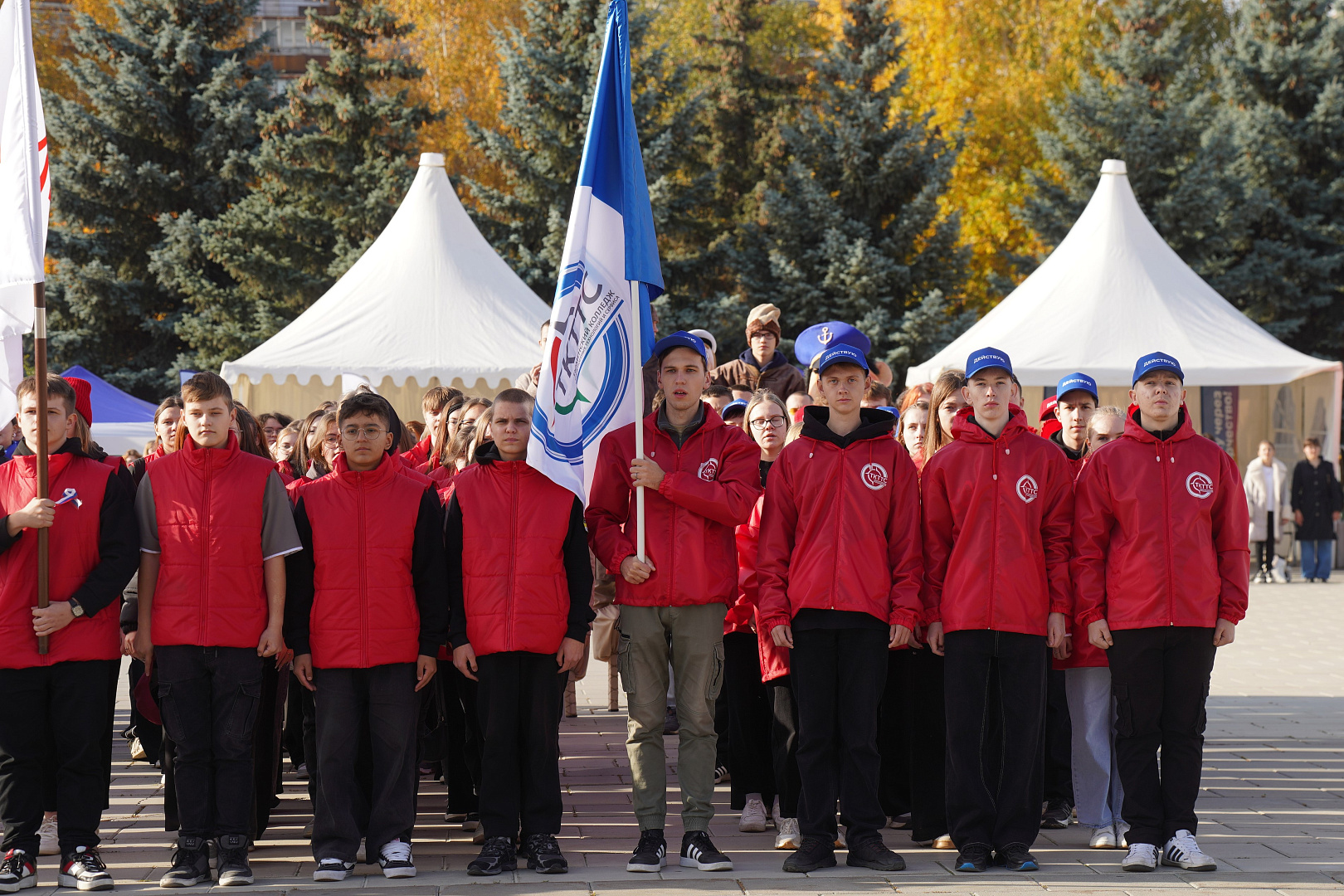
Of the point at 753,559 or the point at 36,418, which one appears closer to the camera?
the point at 36,418

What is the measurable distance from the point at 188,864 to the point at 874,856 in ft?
8.48

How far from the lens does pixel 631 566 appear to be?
519 centimetres

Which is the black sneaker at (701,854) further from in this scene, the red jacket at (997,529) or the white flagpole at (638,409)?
the red jacket at (997,529)

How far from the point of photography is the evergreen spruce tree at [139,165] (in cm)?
2580

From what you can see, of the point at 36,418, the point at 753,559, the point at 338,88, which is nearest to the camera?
the point at 36,418

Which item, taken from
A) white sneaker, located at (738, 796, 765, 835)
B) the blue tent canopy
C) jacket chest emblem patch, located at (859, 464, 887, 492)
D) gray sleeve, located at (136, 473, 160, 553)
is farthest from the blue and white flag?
the blue tent canopy

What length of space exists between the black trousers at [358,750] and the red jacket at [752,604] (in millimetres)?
1410

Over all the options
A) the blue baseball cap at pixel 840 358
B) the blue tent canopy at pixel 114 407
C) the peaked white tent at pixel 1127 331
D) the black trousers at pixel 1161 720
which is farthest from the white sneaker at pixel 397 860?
the blue tent canopy at pixel 114 407

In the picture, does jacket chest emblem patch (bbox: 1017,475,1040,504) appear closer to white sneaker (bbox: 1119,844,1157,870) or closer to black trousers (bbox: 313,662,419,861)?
white sneaker (bbox: 1119,844,1157,870)

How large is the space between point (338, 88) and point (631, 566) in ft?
75.1

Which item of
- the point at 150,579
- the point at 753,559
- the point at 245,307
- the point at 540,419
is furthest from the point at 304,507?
the point at 245,307

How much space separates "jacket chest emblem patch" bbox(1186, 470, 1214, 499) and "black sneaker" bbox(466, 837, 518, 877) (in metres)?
2.98

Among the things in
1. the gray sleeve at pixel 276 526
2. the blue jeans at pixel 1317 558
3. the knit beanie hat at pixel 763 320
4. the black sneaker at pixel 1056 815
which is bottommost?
the blue jeans at pixel 1317 558

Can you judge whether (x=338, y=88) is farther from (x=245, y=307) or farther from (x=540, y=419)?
(x=540, y=419)
